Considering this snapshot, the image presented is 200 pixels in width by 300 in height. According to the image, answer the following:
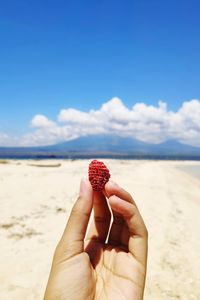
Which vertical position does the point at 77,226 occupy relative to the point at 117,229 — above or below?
above


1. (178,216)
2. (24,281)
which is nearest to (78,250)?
(24,281)

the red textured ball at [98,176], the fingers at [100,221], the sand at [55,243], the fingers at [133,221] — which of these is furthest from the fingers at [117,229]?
the sand at [55,243]

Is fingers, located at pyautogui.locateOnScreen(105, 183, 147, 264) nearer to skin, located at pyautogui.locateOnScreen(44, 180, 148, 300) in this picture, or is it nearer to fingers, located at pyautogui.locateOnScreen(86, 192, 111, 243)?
skin, located at pyautogui.locateOnScreen(44, 180, 148, 300)

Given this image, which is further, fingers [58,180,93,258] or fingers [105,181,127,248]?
fingers [105,181,127,248]

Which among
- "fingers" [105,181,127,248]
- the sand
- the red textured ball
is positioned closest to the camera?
the red textured ball

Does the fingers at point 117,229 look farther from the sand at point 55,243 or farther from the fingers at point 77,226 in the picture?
the sand at point 55,243

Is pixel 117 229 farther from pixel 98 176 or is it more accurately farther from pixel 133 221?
pixel 98 176

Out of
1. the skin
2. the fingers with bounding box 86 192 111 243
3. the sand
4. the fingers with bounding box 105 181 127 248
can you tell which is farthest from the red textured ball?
the sand

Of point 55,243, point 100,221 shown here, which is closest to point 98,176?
point 100,221

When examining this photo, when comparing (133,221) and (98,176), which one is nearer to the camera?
(133,221)
